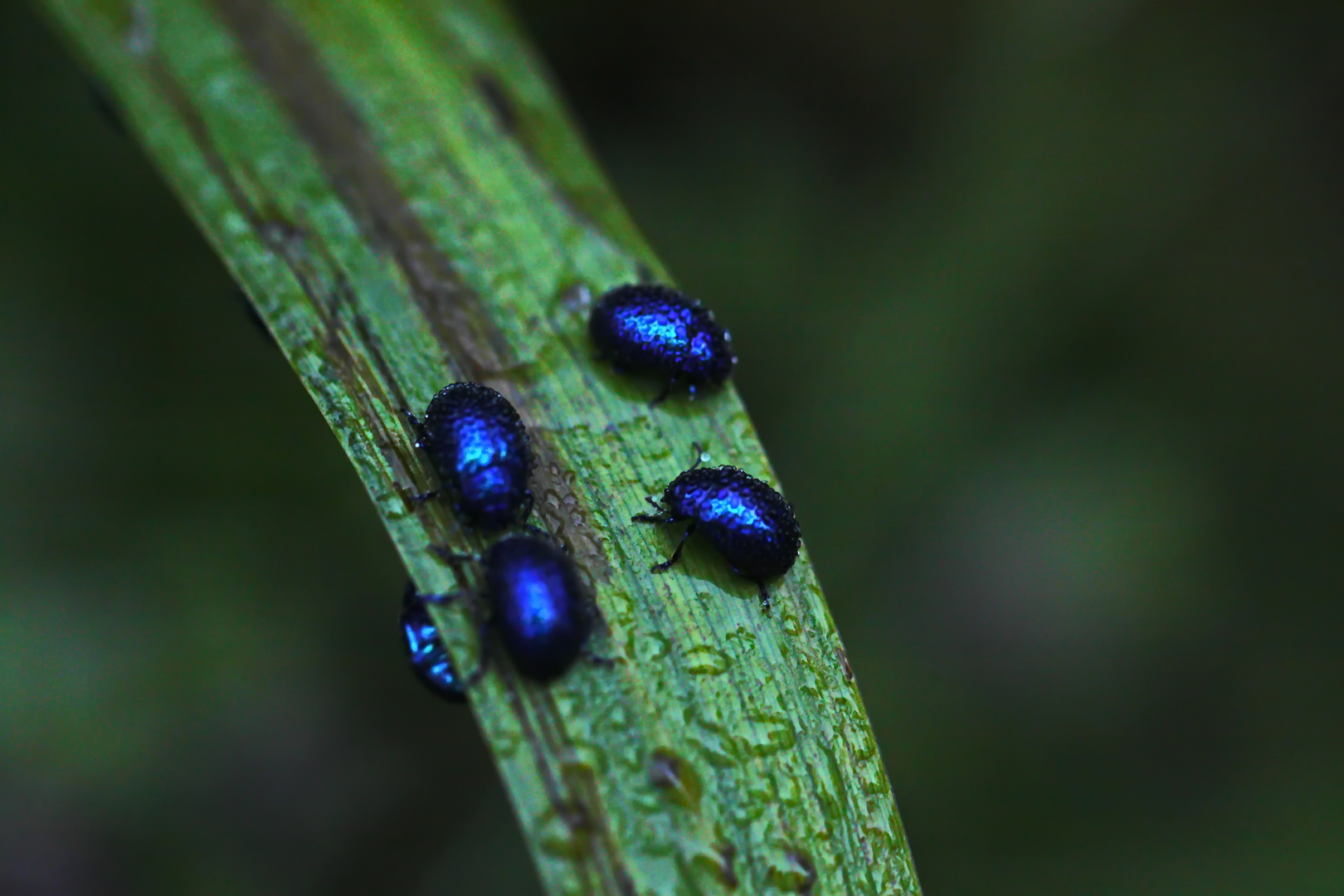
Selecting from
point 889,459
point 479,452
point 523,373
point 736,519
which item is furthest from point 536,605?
point 889,459

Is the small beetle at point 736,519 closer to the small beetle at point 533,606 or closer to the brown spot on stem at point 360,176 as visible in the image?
the small beetle at point 533,606

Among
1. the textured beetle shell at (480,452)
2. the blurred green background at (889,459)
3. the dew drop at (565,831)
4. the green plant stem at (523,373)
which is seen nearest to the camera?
the dew drop at (565,831)

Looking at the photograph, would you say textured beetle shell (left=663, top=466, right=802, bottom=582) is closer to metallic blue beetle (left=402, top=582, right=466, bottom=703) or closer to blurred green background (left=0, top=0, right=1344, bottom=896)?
metallic blue beetle (left=402, top=582, right=466, bottom=703)

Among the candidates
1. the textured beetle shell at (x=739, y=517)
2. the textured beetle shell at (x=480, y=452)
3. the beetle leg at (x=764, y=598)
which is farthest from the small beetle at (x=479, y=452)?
the beetle leg at (x=764, y=598)

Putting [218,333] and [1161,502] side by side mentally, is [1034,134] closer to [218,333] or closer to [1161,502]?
[1161,502]

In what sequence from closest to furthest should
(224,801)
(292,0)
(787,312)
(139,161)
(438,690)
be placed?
(438,690), (292,0), (224,801), (139,161), (787,312)

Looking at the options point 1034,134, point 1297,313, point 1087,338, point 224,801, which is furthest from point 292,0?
point 1297,313

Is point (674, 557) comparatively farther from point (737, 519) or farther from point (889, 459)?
point (889, 459)
